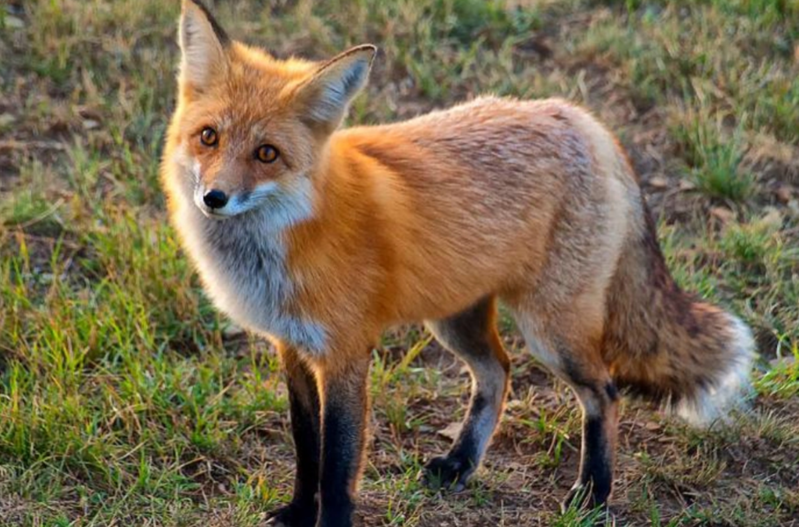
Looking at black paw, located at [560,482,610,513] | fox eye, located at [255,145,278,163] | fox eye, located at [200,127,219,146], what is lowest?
black paw, located at [560,482,610,513]

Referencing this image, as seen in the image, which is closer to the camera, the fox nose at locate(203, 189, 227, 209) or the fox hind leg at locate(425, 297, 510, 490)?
the fox nose at locate(203, 189, 227, 209)

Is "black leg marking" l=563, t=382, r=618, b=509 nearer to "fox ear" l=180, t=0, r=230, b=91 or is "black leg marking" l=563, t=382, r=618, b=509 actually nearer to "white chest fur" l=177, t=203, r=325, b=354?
"white chest fur" l=177, t=203, r=325, b=354

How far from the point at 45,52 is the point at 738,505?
4.21 meters

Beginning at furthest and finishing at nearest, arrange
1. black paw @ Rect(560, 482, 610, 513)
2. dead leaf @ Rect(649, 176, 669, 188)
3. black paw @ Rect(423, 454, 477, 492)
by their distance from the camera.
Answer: dead leaf @ Rect(649, 176, 669, 188), black paw @ Rect(423, 454, 477, 492), black paw @ Rect(560, 482, 610, 513)

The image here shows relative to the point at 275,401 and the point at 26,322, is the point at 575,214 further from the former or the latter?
the point at 26,322

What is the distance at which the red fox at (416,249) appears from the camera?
328 centimetres

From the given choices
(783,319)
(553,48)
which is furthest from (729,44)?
(783,319)

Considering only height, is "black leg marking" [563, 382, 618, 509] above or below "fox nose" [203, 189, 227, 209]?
below

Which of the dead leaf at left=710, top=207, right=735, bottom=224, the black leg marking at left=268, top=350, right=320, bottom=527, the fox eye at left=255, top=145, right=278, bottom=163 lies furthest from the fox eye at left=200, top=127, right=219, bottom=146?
the dead leaf at left=710, top=207, right=735, bottom=224

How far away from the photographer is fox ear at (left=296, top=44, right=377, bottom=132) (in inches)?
127

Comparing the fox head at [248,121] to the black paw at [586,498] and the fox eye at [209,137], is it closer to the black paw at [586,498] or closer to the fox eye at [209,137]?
the fox eye at [209,137]

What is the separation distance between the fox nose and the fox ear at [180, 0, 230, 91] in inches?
18.8

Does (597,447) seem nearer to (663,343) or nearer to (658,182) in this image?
(663,343)

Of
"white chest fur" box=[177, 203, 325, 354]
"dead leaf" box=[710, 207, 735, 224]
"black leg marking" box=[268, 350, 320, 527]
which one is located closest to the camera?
"white chest fur" box=[177, 203, 325, 354]
